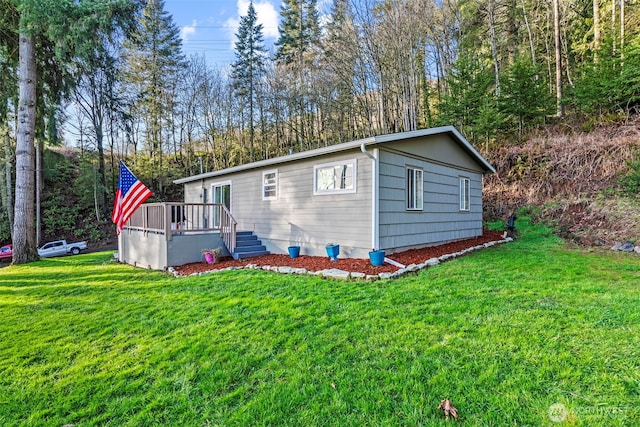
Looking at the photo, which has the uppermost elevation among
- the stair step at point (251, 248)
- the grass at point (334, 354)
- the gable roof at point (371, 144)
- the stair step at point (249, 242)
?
the gable roof at point (371, 144)

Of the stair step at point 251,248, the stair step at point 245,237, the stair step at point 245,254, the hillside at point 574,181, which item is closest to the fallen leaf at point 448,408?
the stair step at point 245,254

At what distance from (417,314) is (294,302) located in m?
1.51

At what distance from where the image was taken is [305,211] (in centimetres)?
797

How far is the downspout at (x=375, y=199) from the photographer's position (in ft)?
21.2

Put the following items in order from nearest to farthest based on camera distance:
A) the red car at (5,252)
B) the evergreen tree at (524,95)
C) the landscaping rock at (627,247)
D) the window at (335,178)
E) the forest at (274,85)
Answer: the window at (335,178)
the landscaping rock at (627,247)
the forest at (274,85)
the evergreen tree at (524,95)
the red car at (5,252)

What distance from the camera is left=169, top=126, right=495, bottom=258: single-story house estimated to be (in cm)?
668

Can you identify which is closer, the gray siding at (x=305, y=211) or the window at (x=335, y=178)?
the gray siding at (x=305, y=211)

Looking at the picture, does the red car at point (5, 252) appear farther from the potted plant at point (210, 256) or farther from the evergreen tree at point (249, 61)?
the potted plant at point (210, 256)

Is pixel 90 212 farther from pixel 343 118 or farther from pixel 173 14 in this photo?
pixel 343 118

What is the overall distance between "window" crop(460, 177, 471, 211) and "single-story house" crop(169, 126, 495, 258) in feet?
0.10

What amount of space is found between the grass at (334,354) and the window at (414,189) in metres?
2.85

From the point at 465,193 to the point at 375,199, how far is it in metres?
4.89

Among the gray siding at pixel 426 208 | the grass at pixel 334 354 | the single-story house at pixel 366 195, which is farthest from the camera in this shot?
the gray siding at pixel 426 208

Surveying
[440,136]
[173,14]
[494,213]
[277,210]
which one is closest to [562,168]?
[494,213]
